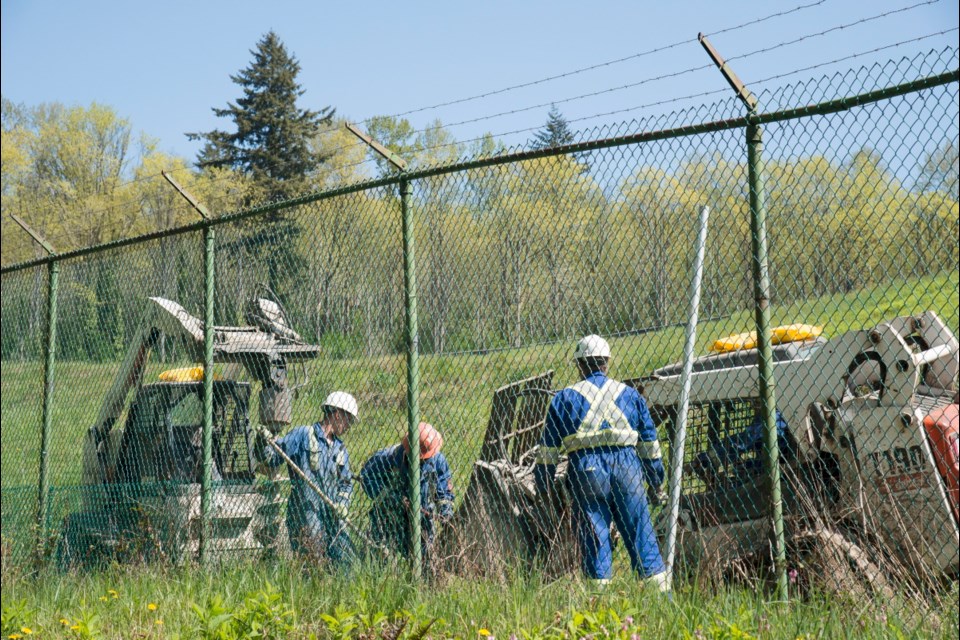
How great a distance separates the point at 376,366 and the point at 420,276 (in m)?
0.67

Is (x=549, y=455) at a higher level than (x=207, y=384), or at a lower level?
lower

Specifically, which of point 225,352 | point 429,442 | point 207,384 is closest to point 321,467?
point 429,442

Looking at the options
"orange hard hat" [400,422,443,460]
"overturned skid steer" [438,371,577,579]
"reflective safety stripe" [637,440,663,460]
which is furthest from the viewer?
"orange hard hat" [400,422,443,460]

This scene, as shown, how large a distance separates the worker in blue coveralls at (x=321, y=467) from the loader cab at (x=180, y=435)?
32 centimetres

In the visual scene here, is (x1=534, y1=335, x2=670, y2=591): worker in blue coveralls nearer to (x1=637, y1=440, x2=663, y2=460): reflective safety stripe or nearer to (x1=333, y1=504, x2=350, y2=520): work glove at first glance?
(x1=637, y1=440, x2=663, y2=460): reflective safety stripe

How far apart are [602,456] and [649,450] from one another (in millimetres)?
320

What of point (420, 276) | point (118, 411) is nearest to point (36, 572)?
point (118, 411)

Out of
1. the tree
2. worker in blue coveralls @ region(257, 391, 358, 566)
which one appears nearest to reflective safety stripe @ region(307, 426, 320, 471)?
worker in blue coveralls @ region(257, 391, 358, 566)

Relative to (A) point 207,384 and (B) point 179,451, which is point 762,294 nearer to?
(A) point 207,384

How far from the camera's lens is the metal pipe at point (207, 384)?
672cm

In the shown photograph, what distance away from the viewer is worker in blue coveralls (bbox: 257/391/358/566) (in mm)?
6508

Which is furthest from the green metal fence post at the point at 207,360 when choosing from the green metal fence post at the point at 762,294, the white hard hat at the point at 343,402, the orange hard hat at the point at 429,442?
the green metal fence post at the point at 762,294

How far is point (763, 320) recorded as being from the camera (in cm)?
445

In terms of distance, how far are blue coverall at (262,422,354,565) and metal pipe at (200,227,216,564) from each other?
475 millimetres
